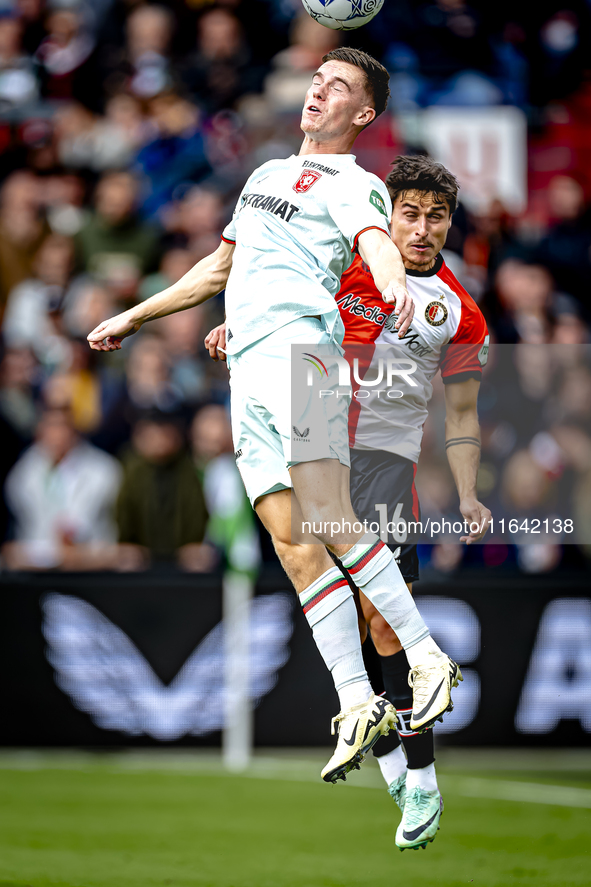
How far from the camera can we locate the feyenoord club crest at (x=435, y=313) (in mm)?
4812

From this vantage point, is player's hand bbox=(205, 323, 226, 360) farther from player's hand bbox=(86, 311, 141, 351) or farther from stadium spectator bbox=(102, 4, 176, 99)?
stadium spectator bbox=(102, 4, 176, 99)

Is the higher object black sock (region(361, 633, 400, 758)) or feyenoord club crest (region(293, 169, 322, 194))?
feyenoord club crest (region(293, 169, 322, 194))

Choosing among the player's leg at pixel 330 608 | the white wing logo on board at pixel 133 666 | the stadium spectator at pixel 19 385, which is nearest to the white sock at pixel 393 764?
the player's leg at pixel 330 608

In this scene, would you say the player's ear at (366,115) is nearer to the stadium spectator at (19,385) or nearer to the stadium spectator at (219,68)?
the stadium spectator at (19,385)

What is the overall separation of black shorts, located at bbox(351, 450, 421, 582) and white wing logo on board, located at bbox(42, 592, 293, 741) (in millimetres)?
5228

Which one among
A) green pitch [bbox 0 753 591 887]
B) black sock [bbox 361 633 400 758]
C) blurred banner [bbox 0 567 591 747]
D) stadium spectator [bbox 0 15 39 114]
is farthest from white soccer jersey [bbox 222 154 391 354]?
stadium spectator [bbox 0 15 39 114]

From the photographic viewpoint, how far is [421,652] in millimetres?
4582

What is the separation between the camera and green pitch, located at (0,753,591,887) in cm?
704

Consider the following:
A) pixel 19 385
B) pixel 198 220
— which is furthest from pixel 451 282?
pixel 198 220

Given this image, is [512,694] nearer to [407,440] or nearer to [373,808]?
[373,808]

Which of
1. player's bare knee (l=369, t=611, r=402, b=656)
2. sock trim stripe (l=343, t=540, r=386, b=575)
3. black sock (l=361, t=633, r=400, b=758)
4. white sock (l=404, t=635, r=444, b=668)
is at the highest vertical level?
sock trim stripe (l=343, t=540, r=386, b=575)

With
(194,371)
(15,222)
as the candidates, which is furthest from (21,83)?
(194,371)

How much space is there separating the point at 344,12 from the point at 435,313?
1.32m

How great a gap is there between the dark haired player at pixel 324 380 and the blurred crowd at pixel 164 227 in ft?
6.46
